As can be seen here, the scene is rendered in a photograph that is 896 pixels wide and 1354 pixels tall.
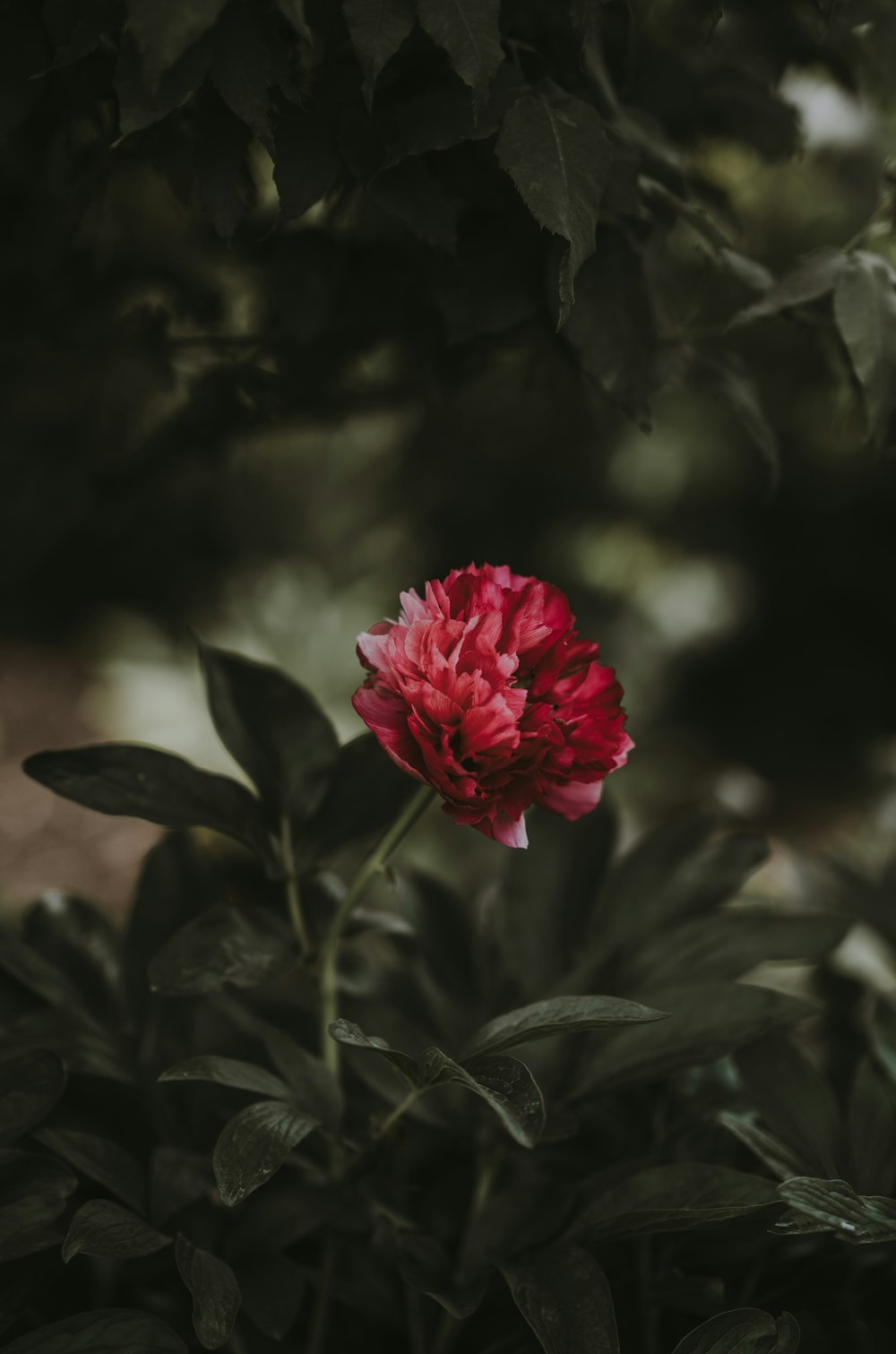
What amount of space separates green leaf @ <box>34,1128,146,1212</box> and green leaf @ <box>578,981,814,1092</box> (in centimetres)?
25

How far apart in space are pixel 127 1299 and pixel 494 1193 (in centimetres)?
23

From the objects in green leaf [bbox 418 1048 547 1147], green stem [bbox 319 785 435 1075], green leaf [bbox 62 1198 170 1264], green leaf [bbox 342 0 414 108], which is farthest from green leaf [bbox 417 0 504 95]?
green leaf [bbox 62 1198 170 1264]

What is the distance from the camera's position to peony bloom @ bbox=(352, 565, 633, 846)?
0.45 metres

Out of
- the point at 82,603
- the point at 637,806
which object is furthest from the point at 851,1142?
the point at 82,603

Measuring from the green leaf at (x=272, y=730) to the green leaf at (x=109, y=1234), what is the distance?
0.22m

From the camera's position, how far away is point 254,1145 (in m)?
0.47

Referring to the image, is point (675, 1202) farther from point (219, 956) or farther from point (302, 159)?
point (302, 159)

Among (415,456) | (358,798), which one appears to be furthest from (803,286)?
(415,456)

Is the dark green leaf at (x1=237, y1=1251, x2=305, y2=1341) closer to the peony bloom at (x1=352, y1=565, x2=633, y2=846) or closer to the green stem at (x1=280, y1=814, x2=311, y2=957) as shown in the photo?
the green stem at (x1=280, y1=814, x2=311, y2=957)

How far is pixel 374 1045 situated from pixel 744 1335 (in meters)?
0.22

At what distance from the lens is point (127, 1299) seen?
63 cm

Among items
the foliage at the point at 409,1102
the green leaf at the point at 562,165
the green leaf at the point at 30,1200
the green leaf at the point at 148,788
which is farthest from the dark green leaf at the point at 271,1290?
the green leaf at the point at 562,165

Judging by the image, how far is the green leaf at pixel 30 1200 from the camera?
0.49m

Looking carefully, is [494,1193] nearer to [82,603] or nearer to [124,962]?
[124,962]
